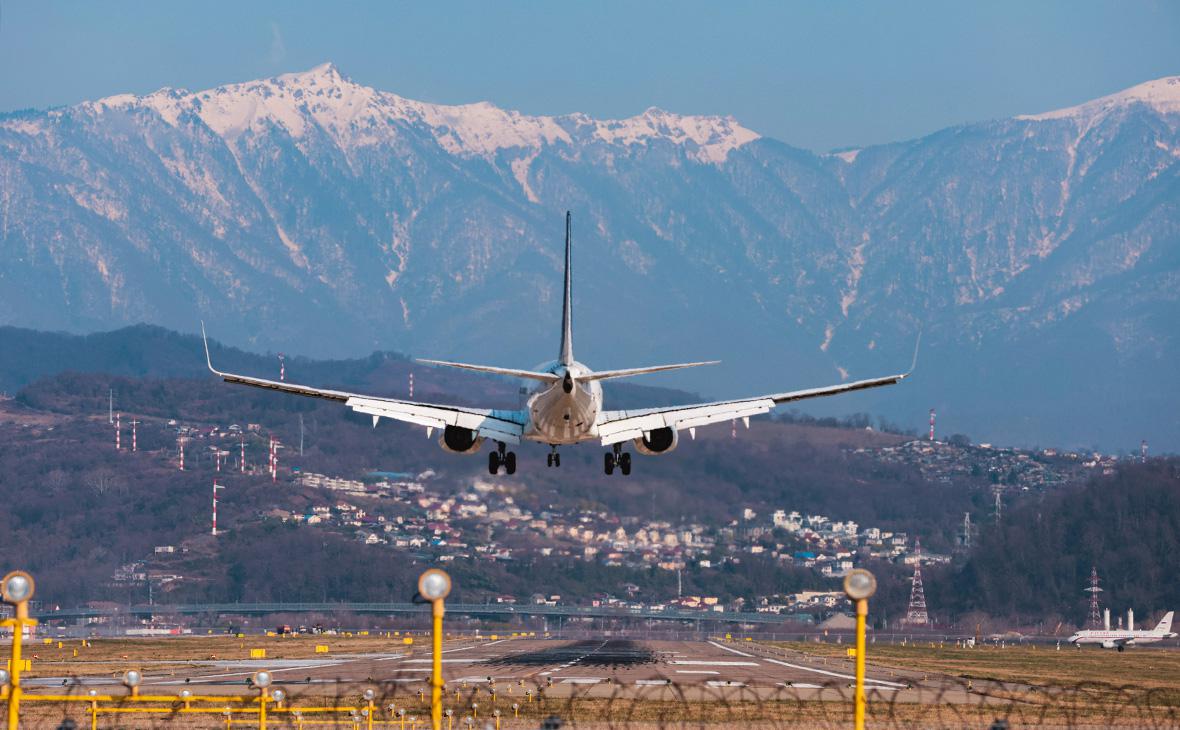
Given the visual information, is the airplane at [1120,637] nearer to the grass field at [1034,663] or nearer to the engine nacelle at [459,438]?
the grass field at [1034,663]

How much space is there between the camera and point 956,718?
→ 73.3 meters

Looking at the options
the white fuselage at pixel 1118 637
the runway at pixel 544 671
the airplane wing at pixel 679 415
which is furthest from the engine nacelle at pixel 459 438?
the white fuselage at pixel 1118 637

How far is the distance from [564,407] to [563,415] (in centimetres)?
67

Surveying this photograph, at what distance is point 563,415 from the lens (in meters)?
86.0

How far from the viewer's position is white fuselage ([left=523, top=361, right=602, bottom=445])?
84625 mm

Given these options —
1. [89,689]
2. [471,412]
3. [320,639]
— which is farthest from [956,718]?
[320,639]

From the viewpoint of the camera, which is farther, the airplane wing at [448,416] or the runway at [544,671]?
the airplane wing at [448,416]

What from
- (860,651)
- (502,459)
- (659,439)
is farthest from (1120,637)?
(860,651)

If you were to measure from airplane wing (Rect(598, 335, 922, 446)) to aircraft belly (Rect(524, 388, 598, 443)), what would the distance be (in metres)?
2.47

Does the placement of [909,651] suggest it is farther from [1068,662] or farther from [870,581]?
[870,581]

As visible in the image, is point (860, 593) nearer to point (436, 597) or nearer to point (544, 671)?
point (436, 597)

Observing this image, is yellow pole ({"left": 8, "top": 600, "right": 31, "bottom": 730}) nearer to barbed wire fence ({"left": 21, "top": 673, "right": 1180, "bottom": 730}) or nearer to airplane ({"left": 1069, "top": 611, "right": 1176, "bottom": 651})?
barbed wire fence ({"left": 21, "top": 673, "right": 1180, "bottom": 730})

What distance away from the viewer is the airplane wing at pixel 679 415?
91062mm

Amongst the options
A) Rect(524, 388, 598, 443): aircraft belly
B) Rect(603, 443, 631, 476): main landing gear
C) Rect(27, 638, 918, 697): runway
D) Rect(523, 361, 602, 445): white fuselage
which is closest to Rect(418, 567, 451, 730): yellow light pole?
Rect(27, 638, 918, 697): runway
